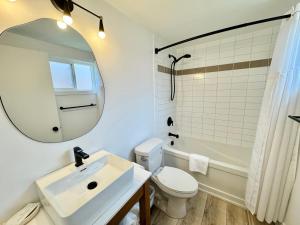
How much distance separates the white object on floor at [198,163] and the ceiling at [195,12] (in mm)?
1658

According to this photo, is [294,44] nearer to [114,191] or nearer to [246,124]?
[246,124]

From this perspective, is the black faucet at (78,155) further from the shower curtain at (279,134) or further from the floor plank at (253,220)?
the floor plank at (253,220)

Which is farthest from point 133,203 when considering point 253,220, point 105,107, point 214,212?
point 253,220

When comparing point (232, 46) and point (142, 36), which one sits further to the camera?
point (232, 46)

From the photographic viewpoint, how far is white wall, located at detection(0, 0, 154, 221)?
0.75m

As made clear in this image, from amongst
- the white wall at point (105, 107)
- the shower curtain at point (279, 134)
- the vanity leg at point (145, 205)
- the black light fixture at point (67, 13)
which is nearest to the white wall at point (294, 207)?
the shower curtain at point (279, 134)

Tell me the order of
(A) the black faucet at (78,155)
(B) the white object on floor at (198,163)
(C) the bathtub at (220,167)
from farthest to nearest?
1. (B) the white object on floor at (198,163)
2. (C) the bathtub at (220,167)
3. (A) the black faucet at (78,155)

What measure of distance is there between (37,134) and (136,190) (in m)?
0.76

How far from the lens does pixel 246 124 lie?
2.04 m

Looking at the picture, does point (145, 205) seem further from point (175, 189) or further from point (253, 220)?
point (253, 220)

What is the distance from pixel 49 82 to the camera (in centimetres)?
91

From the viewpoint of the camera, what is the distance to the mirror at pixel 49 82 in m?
0.76

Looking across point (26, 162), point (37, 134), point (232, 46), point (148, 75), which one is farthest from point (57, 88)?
point (232, 46)

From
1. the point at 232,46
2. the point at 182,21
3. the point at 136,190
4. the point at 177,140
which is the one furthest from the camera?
the point at 177,140
